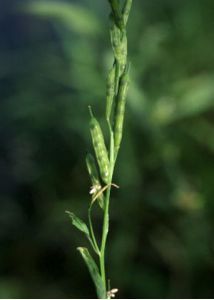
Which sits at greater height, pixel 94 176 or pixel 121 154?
pixel 121 154

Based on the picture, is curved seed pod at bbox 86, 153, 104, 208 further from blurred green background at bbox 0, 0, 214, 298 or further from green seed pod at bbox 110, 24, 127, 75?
blurred green background at bbox 0, 0, 214, 298

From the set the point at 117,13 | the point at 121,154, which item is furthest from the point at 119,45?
the point at 121,154

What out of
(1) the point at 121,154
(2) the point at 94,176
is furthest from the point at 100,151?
(1) the point at 121,154

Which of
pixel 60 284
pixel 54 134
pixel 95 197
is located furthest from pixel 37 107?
pixel 95 197

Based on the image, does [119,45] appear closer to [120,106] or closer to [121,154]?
[120,106]

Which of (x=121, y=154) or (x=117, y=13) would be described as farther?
(x=121, y=154)

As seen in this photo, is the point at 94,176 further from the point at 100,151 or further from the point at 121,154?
the point at 121,154

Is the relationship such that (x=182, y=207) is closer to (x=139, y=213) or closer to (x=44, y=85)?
(x=139, y=213)

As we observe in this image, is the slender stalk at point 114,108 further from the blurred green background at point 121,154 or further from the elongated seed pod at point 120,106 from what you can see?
the blurred green background at point 121,154

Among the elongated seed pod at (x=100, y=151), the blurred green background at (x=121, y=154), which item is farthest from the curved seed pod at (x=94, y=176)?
the blurred green background at (x=121, y=154)
